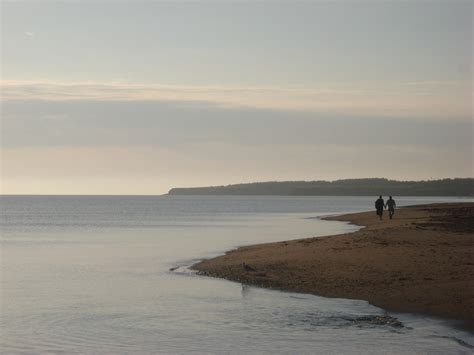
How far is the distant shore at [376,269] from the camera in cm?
1953

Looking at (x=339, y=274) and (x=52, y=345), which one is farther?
(x=339, y=274)

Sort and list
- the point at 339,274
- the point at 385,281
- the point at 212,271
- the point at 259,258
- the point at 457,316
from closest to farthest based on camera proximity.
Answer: the point at 457,316 < the point at 385,281 < the point at 339,274 < the point at 212,271 < the point at 259,258

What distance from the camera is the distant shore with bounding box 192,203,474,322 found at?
19531mm

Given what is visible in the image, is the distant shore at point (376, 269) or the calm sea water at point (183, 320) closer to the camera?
the calm sea water at point (183, 320)

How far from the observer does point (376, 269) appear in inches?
952

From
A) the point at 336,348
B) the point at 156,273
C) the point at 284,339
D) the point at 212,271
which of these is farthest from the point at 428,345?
the point at 156,273

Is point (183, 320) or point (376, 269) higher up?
point (376, 269)

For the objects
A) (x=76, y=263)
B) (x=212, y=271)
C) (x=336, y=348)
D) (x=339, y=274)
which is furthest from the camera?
(x=76, y=263)

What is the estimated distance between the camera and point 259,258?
30.2 m

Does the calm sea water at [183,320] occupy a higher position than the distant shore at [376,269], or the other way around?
the distant shore at [376,269]

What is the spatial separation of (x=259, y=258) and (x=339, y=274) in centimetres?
665

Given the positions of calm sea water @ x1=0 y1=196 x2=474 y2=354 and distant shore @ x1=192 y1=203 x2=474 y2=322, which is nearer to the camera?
calm sea water @ x1=0 y1=196 x2=474 y2=354

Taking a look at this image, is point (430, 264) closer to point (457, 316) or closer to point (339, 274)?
point (339, 274)

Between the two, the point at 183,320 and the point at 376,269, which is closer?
the point at 183,320
